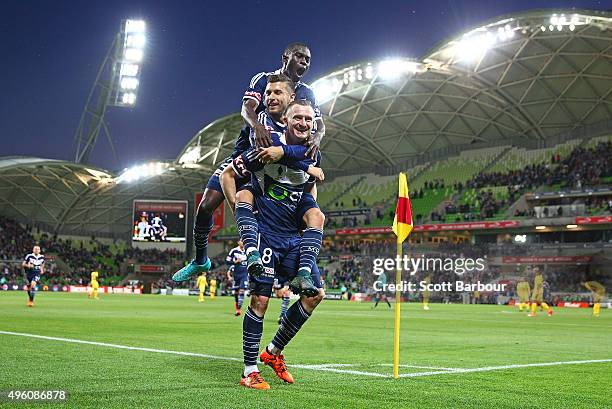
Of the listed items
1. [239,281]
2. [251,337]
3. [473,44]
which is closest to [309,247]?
[251,337]

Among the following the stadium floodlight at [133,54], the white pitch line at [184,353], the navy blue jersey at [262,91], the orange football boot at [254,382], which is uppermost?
the stadium floodlight at [133,54]

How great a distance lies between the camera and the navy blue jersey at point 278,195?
674 centimetres

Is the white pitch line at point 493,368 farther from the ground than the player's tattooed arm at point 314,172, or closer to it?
closer to it

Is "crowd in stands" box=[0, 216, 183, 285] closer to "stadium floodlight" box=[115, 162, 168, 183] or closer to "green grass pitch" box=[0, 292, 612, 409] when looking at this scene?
"stadium floodlight" box=[115, 162, 168, 183]

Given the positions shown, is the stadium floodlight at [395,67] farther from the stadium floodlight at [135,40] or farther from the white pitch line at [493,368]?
the white pitch line at [493,368]

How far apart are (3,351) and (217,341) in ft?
12.2

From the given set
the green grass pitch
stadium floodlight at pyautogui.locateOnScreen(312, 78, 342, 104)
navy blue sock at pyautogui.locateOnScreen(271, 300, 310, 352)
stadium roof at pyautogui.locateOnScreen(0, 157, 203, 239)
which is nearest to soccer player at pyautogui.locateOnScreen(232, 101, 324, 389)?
navy blue sock at pyautogui.locateOnScreen(271, 300, 310, 352)

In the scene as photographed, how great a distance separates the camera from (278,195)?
22.3 feet

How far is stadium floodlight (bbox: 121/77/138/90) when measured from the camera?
61031 millimetres

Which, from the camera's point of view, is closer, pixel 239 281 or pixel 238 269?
pixel 239 281

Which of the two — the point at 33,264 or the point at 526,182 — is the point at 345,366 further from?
the point at 526,182

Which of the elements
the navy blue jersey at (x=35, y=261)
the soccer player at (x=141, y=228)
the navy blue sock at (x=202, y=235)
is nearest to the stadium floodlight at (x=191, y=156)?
the soccer player at (x=141, y=228)

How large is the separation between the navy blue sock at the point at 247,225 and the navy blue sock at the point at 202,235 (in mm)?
1976

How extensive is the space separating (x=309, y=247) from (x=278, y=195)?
23.1 inches
